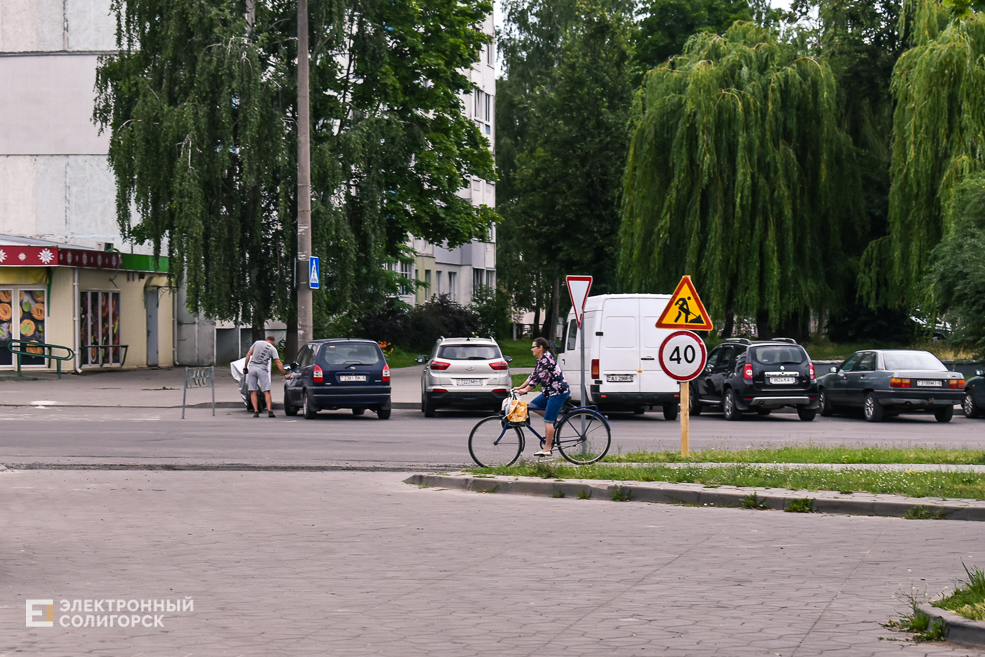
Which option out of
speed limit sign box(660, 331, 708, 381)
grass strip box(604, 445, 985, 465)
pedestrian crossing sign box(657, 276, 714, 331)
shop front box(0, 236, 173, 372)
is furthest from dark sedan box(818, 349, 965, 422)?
shop front box(0, 236, 173, 372)

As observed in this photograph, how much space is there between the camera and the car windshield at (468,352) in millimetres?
25344

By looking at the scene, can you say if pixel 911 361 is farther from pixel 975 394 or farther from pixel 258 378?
pixel 258 378

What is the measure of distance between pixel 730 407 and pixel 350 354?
8.06 m

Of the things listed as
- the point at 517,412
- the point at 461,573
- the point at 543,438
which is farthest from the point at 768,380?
the point at 461,573

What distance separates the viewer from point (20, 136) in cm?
4491

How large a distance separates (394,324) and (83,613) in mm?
44324

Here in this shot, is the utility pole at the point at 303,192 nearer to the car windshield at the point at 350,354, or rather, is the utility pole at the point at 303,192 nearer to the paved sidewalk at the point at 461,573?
the car windshield at the point at 350,354

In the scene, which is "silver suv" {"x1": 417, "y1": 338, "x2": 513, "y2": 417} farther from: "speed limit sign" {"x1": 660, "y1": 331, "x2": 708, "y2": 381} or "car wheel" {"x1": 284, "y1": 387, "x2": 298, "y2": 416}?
"speed limit sign" {"x1": 660, "y1": 331, "x2": 708, "y2": 381}

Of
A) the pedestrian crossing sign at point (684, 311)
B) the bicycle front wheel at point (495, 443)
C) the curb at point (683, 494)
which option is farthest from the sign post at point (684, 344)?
the curb at point (683, 494)

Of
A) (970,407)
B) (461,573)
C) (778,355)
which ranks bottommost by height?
(461,573)

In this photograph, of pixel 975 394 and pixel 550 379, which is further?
pixel 975 394

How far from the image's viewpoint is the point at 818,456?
1548 centimetres

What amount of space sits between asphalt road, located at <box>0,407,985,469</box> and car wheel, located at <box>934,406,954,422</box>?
28cm

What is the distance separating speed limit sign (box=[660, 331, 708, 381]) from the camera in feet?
50.2
